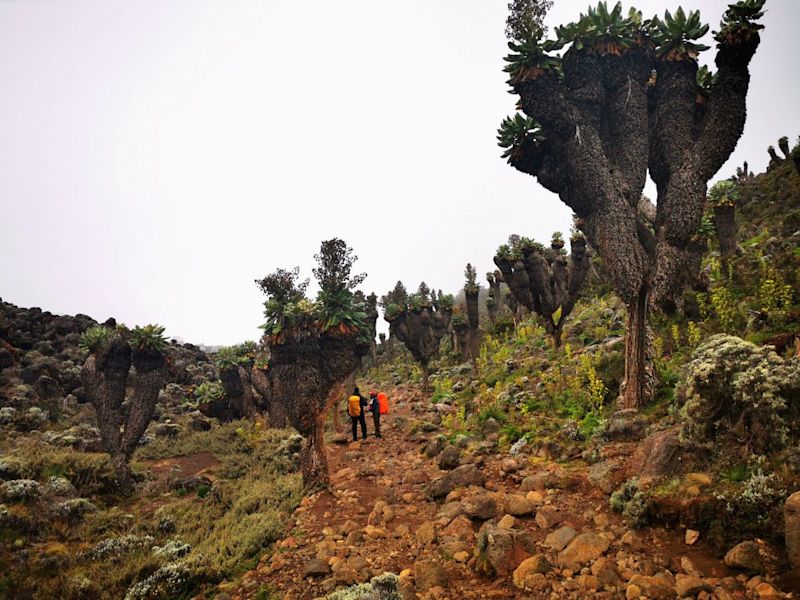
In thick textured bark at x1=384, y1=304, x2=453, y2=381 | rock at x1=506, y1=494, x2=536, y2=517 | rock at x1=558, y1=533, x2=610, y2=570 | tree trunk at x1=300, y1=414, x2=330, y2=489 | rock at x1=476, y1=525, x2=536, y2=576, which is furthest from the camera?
thick textured bark at x1=384, y1=304, x2=453, y2=381

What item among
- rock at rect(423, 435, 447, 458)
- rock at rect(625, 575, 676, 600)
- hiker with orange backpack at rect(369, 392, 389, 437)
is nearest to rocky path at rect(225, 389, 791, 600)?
rock at rect(625, 575, 676, 600)

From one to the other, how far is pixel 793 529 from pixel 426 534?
5.51 metres

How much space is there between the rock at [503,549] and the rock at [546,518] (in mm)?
590

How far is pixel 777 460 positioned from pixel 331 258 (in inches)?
436

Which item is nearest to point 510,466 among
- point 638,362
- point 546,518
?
point 546,518

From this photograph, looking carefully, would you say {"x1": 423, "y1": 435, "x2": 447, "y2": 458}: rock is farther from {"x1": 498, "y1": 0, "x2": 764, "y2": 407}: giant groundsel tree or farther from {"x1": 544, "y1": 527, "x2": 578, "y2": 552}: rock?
{"x1": 544, "y1": 527, "x2": 578, "y2": 552}: rock

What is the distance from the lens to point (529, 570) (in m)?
5.53

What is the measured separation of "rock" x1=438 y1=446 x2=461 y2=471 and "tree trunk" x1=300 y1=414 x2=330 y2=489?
360cm

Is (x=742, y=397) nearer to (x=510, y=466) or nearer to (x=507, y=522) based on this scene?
(x=507, y=522)

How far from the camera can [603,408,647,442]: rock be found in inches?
366

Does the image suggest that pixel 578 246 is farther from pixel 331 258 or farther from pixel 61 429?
pixel 61 429

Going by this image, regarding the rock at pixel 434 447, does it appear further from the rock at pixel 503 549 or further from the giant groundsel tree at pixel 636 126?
the rock at pixel 503 549

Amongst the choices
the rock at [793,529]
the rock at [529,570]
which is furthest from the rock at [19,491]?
the rock at [793,529]

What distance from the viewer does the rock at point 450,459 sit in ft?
36.6
